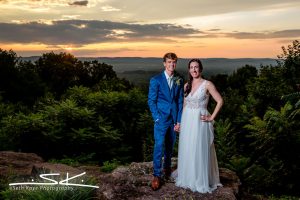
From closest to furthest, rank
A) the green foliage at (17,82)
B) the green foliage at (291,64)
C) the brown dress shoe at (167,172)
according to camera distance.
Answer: the brown dress shoe at (167,172), the green foliage at (291,64), the green foliage at (17,82)

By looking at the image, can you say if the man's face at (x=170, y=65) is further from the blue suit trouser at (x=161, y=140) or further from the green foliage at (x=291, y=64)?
the green foliage at (x=291, y=64)

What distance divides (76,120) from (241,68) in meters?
40.3

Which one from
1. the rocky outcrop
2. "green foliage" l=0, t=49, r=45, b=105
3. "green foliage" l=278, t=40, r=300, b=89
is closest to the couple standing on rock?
the rocky outcrop

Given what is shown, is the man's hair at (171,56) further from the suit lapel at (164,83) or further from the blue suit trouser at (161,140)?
the blue suit trouser at (161,140)

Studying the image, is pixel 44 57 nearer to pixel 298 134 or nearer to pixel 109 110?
pixel 109 110

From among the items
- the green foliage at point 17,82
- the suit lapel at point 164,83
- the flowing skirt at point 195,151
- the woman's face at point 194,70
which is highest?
the woman's face at point 194,70

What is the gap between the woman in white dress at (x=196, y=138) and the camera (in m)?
7.77

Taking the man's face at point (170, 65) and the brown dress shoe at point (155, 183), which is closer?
the man's face at point (170, 65)

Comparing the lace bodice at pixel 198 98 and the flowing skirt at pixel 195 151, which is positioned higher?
the lace bodice at pixel 198 98

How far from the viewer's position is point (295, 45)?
26891mm

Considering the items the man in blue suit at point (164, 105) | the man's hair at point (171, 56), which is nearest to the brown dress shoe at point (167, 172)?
the man in blue suit at point (164, 105)

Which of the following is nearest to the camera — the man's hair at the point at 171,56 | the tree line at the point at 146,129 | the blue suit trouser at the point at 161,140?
the man's hair at the point at 171,56

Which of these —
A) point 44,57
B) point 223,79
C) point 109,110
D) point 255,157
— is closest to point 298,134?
point 255,157

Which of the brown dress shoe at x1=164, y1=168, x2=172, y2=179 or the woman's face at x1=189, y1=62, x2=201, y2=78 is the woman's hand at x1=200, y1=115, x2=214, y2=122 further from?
the brown dress shoe at x1=164, y1=168, x2=172, y2=179
